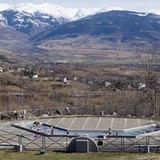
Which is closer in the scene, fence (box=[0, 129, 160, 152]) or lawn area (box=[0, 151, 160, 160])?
lawn area (box=[0, 151, 160, 160])

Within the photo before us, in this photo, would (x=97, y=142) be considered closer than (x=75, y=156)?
No

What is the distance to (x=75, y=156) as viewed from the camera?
27812 mm

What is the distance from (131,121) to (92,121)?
3.64 m

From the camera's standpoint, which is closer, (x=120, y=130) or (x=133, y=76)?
(x=120, y=130)

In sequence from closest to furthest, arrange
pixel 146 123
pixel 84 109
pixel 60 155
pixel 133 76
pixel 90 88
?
pixel 60 155, pixel 146 123, pixel 84 109, pixel 90 88, pixel 133 76

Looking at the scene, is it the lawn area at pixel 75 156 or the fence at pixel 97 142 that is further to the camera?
the fence at pixel 97 142

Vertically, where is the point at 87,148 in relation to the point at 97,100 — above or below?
above

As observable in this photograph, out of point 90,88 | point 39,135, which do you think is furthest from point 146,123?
point 90,88

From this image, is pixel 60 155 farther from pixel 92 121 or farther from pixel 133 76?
pixel 133 76

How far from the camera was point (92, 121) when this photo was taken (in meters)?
43.1

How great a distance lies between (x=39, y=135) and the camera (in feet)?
113

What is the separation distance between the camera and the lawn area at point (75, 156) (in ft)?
89.0

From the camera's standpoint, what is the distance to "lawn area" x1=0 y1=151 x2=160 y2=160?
27.1 metres

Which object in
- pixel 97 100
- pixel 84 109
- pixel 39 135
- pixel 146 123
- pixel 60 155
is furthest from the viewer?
pixel 97 100
